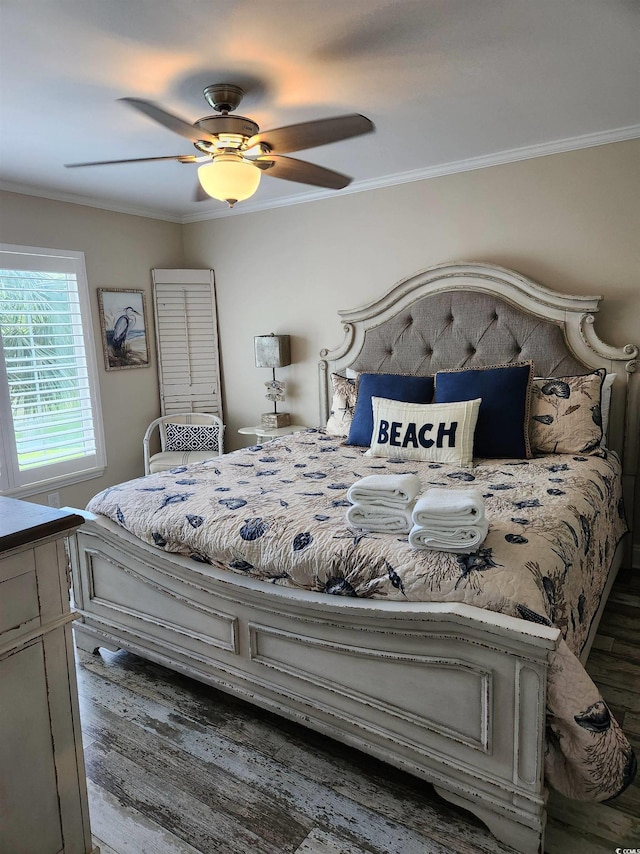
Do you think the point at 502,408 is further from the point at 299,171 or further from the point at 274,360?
the point at 274,360

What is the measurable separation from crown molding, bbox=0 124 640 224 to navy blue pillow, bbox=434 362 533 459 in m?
1.31

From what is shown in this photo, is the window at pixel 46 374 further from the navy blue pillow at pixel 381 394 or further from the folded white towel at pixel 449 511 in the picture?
the folded white towel at pixel 449 511

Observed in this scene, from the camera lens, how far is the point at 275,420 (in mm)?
4414

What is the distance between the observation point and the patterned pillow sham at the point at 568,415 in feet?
9.59

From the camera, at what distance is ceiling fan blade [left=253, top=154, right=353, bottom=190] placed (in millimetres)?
2453

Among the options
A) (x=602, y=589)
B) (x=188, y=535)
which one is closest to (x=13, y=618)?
(x=188, y=535)

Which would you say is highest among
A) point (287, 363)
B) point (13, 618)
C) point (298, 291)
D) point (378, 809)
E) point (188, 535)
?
point (298, 291)

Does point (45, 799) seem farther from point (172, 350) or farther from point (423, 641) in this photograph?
point (172, 350)

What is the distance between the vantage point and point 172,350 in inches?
191

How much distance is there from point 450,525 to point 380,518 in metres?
0.28

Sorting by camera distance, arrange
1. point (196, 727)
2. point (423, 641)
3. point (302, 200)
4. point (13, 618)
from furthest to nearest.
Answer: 1. point (302, 200)
2. point (196, 727)
3. point (423, 641)
4. point (13, 618)

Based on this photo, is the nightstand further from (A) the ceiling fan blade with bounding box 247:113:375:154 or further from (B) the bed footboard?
(A) the ceiling fan blade with bounding box 247:113:375:154

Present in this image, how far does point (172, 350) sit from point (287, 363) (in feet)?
3.63

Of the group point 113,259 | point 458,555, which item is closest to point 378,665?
point 458,555
